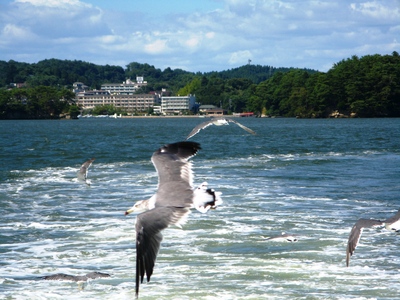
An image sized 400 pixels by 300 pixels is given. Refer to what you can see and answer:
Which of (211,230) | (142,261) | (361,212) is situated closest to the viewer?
(142,261)

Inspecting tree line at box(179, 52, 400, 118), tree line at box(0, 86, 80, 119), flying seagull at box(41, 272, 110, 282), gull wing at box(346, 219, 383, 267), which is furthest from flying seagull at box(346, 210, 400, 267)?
tree line at box(0, 86, 80, 119)

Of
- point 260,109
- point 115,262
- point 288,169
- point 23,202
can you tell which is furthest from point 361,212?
point 260,109

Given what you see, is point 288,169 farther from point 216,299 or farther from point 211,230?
point 216,299

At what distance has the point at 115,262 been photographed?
12.5 metres

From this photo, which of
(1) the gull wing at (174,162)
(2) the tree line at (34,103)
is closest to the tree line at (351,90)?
(2) the tree line at (34,103)

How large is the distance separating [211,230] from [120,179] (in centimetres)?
1182

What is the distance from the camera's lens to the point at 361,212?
17.7 meters

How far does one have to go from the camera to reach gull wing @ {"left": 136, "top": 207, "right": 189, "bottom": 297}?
765cm

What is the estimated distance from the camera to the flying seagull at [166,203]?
25.6ft

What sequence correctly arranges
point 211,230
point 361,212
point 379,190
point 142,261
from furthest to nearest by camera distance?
point 379,190
point 361,212
point 211,230
point 142,261

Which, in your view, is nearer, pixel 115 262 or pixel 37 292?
pixel 37 292

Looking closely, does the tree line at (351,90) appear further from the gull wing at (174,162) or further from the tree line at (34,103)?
the gull wing at (174,162)

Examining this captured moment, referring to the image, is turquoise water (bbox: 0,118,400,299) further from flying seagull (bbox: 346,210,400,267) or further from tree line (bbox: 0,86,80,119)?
tree line (bbox: 0,86,80,119)

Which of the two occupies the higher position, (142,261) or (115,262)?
(142,261)
